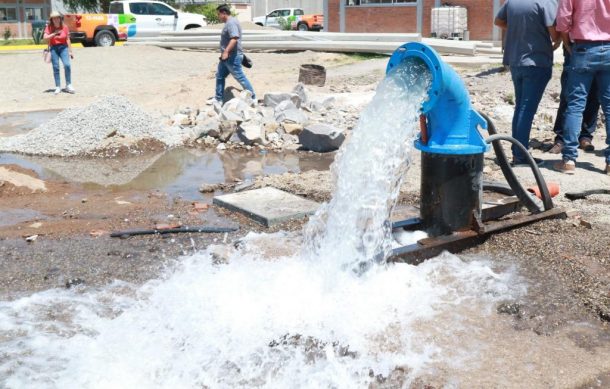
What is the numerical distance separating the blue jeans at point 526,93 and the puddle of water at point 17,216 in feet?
15.3

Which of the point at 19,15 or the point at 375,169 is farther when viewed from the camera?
the point at 19,15

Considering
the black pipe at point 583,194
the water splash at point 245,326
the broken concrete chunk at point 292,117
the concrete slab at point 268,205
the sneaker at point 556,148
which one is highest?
the broken concrete chunk at point 292,117

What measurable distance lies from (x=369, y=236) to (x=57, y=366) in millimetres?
2016

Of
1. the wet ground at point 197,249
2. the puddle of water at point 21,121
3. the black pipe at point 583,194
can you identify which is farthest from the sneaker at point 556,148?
the puddle of water at point 21,121

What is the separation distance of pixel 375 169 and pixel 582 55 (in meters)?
3.16

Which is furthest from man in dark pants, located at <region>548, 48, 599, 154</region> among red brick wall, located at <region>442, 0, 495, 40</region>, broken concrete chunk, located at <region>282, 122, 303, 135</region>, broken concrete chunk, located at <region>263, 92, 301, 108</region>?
red brick wall, located at <region>442, 0, 495, 40</region>

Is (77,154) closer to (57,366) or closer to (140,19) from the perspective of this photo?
(57,366)

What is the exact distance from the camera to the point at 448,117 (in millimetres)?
4418

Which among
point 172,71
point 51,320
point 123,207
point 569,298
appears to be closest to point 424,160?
point 569,298

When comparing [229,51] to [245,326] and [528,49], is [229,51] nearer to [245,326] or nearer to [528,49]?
[528,49]

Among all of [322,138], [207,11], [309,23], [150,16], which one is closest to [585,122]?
[322,138]

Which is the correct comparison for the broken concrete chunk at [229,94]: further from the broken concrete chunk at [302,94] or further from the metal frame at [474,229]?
the metal frame at [474,229]

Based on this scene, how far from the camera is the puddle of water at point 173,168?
24.1 ft

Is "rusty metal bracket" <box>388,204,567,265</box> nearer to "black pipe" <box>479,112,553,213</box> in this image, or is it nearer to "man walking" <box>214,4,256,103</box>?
"black pipe" <box>479,112,553,213</box>
